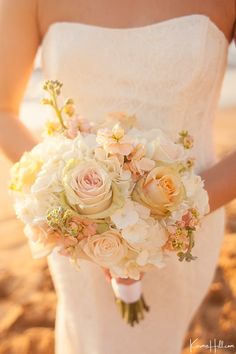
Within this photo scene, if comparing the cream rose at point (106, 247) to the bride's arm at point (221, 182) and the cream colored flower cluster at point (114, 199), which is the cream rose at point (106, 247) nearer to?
the cream colored flower cluster at point (114, 199)

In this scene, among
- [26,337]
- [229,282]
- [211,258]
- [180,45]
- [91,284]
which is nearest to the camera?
[180,45]

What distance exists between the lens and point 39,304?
392cm

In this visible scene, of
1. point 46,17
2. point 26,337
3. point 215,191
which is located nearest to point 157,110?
point 215,191

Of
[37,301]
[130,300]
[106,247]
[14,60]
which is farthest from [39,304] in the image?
[106,247]

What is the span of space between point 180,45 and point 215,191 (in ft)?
2.00

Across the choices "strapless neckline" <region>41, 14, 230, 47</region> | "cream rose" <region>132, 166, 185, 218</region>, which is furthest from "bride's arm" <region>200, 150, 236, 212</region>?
"strapless neckline" <region>41, 14, 230, 47</region>

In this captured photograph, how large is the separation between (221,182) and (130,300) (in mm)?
592

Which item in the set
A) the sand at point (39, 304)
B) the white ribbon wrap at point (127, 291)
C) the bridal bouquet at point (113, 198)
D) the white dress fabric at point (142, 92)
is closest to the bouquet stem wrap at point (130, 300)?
the white ribbon wrap at point (127, 291)

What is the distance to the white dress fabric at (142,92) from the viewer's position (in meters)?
1.91

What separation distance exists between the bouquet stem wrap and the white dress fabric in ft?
0.34

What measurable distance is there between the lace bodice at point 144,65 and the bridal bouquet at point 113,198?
0.47m

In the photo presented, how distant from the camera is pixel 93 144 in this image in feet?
4.65

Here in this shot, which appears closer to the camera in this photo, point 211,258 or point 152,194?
point 152,194

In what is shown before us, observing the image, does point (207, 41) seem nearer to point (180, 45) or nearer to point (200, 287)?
point (180, 45)
